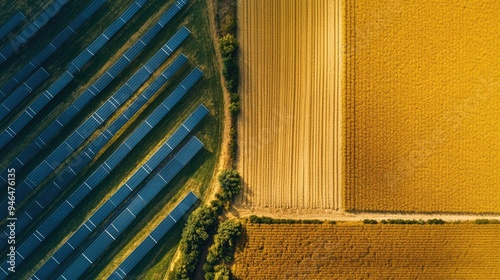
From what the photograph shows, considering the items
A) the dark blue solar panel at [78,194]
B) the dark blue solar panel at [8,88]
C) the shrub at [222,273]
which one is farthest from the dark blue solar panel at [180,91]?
the shrub at [222,273]

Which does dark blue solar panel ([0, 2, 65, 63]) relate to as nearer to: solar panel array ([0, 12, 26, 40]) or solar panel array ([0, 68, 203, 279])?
solar panel array ([0, 12, 26, 40])

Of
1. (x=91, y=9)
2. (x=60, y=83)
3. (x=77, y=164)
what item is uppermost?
(x=91, y=9)

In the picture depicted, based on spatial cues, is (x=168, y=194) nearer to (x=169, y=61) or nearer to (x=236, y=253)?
(x=236, y=253)

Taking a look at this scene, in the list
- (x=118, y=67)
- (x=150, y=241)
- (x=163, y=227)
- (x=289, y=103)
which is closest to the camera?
(x=150, y=241)

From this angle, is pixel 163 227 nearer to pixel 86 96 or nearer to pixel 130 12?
pixel 86 96

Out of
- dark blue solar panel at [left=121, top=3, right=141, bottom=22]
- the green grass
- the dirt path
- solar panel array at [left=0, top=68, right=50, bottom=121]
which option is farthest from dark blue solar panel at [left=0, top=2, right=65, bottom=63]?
the dirt path

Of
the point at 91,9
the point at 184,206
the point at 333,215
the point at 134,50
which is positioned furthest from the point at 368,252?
the point at 91,9
